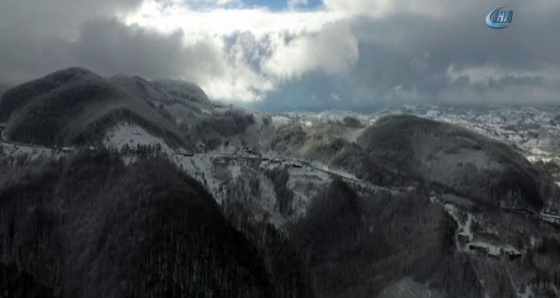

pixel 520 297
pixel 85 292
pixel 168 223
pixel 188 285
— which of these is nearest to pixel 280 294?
pixel 188 285

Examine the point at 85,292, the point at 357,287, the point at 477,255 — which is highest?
the point at 477,255

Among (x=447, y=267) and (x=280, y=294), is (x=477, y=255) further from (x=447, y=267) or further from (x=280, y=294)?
(x=280, y=294)

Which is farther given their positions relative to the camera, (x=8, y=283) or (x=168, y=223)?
(x=168, y=223)

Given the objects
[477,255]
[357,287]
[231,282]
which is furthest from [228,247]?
[477,255]

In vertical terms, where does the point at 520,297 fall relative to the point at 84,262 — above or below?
above

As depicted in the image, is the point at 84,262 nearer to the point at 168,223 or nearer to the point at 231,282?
the point at 168,223

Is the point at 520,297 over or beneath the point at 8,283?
over

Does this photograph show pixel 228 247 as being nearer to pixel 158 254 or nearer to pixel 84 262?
pixel 158 254

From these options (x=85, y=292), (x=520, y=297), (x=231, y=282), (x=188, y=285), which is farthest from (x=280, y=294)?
(x=520, y=297)

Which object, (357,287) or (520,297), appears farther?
(357,287)
